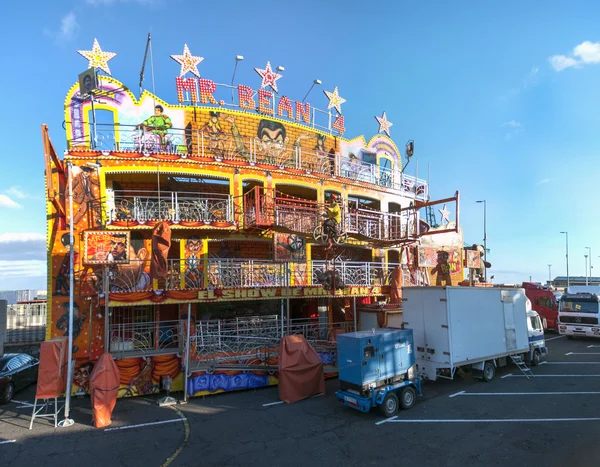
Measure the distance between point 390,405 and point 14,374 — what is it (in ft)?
46.2

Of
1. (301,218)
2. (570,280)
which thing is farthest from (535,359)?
(570,280)

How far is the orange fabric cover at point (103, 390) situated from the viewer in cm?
1104

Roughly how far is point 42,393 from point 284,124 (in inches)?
683

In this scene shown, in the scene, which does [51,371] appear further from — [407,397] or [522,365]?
[522,365]

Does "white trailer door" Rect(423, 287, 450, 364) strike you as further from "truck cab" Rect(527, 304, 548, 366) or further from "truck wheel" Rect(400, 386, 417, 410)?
"truck cab" Rect(527, 304, 548, 366)

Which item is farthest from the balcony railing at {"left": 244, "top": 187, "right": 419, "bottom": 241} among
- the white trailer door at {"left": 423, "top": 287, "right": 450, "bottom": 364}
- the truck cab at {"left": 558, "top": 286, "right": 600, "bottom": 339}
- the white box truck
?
the truck cab at {"left": 558, "top": 286, "right": 600, "bottom": 339}

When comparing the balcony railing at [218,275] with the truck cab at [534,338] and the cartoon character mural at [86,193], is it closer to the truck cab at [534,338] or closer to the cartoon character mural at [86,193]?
the cartoon character mural at [86,193]

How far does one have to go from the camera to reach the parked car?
1344 cm

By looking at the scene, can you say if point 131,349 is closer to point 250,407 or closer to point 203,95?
point 250,407

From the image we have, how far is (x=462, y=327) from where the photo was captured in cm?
1370

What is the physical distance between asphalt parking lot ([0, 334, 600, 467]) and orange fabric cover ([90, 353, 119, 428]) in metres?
0.35

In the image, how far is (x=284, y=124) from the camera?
872 inches

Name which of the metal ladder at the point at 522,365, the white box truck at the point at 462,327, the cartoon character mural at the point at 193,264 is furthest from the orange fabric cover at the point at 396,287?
the cartoon character mural at the point at 193,264

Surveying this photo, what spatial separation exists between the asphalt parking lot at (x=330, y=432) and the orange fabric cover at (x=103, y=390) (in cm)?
35
